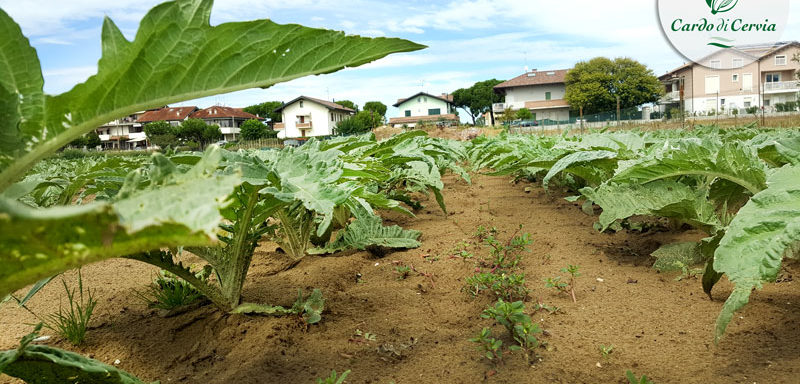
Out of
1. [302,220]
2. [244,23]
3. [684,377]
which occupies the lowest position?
[684,377]

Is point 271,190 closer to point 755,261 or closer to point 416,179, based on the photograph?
point 755,261

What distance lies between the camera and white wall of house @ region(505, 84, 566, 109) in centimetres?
5600

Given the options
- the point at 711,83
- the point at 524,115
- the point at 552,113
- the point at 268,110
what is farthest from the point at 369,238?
the point at 268,110

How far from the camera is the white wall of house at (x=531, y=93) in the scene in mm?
56000

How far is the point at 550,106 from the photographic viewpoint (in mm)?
55469

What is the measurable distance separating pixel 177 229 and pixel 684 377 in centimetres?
146

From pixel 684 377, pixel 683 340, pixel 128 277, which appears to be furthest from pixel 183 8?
pixel 128 277

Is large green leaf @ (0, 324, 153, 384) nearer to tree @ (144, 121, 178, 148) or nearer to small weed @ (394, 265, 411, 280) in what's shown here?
small weed @ (394, 265, 411, 280)

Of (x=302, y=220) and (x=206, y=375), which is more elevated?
(x=302, y=220)

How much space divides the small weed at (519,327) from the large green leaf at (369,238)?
49.5 inches

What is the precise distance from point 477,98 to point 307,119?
22.9 m

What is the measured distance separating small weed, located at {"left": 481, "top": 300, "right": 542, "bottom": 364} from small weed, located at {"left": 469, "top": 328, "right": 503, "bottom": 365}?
45 millimetres

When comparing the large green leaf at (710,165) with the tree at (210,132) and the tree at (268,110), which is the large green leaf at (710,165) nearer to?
the tree at (210,132)

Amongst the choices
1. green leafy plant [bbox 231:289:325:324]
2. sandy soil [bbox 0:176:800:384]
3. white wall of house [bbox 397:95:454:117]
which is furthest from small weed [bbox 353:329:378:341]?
white wall of house [bbox 397:95:454:117]
